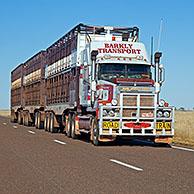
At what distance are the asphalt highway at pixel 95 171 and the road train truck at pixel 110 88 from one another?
1956mm

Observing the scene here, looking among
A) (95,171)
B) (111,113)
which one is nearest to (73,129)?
(111,113)

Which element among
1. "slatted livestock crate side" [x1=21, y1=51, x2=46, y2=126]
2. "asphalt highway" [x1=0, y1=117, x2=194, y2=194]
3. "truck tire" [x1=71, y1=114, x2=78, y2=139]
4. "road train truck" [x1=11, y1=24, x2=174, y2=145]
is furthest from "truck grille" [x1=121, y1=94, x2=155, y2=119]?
"slatted livestock crate side" [x1=21, y1=51, x2=46, y2=126]

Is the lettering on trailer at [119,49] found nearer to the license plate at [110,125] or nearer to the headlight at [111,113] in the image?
the headlight at [111,113]

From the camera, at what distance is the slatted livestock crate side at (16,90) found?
47.5 meters

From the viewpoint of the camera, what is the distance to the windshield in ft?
71.9

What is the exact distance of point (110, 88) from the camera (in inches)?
845

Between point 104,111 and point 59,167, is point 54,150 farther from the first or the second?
point 59,167

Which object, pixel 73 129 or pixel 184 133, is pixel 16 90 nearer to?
pixel 184 133

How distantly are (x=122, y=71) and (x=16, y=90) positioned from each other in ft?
97.7

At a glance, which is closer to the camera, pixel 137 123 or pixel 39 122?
pixel 137 123

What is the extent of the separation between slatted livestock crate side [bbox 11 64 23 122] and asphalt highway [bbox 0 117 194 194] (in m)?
28.7

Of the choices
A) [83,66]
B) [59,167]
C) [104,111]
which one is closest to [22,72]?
[83,66]

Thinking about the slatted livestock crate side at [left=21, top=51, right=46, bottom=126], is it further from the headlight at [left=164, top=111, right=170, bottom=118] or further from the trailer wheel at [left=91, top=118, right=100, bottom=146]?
the headlight at [left=164, top=111, right=170, bottom=118]

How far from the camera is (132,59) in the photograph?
22.5m
